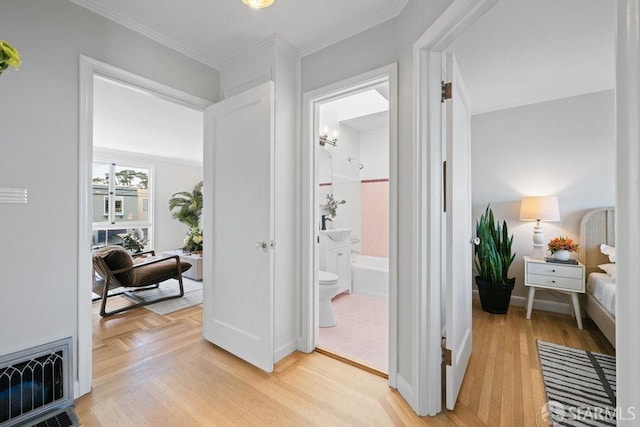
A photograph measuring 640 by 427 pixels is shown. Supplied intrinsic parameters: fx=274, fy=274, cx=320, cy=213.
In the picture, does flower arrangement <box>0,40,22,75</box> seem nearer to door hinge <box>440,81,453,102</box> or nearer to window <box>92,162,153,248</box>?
door hinge <box>440,81,453,102</box>

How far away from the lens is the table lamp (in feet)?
9.39

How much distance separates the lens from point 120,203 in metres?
5.97

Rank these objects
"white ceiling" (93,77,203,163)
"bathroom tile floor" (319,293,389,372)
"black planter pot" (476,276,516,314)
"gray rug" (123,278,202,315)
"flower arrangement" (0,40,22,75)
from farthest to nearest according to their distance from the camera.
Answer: "gray rug" (123,278,202,315), "white ceiling" (93,77,203,163), "black planter pot" (476,276,516,314), "bathroom tile floor" (319,293,389,372), "flower arrangement" (0,40,22,75)

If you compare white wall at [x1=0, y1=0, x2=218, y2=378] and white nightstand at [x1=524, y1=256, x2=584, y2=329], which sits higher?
white wall at [x1=0, y1=0, x2=218, y2=378]

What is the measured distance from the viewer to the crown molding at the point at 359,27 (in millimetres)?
1745

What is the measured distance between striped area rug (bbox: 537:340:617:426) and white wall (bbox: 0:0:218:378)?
2.91 meters

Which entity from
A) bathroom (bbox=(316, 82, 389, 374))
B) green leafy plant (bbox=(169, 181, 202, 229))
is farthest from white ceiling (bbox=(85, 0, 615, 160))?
green leafy plant (bbox=(169, 181, 202, 229))

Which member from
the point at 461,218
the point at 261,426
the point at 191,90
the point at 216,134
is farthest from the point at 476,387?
the point at 191,90

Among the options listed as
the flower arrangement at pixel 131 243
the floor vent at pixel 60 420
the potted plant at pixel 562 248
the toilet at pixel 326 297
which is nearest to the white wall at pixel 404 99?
the toilet at pixel 326 297

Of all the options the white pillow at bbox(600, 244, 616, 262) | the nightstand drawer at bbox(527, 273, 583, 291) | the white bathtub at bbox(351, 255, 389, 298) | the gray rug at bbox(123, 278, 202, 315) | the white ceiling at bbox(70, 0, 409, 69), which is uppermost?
the white ceiling at bbox(70, 0, 409, 69)

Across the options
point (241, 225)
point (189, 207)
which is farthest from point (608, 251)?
point (189, 207)

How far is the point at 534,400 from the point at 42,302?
2.96 meters

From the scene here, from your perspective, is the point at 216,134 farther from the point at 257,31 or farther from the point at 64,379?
the point at 64,379

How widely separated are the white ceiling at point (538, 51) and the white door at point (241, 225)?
138 cm
